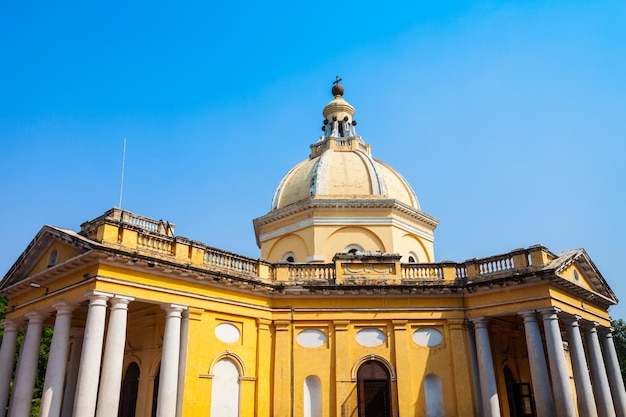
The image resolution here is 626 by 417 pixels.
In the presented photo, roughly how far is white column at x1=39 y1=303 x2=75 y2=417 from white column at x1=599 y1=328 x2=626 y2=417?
20523 mm

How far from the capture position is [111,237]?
51.2 feet

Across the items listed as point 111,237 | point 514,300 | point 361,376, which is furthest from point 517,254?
point 111,237

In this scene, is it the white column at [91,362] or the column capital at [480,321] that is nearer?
the white column at [91,362]

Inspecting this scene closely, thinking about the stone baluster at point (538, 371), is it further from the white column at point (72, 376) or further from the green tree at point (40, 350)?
the green tree at point (40, 350)

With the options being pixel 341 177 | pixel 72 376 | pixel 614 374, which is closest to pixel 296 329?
pixel 72 376

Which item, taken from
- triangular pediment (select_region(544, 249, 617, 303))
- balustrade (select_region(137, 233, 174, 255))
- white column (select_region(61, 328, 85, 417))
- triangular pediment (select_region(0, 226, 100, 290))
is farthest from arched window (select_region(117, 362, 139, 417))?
triangular pediment (select_region(544, 249, 617, 303))

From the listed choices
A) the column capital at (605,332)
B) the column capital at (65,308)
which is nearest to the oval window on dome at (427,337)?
the column capital at (605,332)

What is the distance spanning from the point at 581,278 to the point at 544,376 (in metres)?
5.84

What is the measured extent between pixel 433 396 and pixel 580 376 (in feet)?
16.1

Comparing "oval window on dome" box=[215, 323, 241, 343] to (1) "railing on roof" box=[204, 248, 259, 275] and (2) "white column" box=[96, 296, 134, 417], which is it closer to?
(1) "railing on roof" box=[204, 248, 259, 275]

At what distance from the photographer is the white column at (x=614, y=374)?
Result: 2142 cm

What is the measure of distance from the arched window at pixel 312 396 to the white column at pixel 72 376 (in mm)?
8804

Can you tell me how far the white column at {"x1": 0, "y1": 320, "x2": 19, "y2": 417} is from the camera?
60.3 ft

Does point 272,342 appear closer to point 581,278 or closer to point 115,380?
point 115,380
